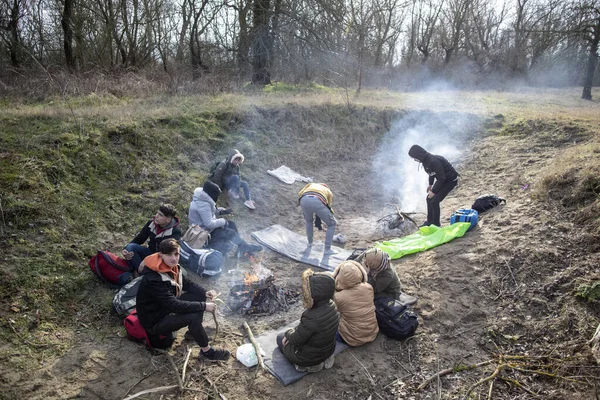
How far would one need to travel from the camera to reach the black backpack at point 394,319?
4.39 meters

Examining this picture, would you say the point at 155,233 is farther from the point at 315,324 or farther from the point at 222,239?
the point at 315,324

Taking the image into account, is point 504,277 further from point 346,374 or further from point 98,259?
point 98,259

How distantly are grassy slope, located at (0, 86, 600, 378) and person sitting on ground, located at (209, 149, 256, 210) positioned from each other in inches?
25.0

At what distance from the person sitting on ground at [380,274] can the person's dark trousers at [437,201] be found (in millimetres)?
3063

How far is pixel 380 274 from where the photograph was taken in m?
4.59

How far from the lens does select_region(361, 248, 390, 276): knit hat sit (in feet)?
14.8

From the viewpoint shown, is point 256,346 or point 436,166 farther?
point 436,166

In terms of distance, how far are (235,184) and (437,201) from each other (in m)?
4.07

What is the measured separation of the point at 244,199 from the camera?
8234 millimetres

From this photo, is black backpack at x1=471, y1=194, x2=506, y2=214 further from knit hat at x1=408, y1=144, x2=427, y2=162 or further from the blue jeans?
the blue jeans

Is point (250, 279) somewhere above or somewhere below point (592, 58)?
below

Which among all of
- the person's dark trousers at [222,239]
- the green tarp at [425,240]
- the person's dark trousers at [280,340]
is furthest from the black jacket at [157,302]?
the green tarp at [425,240]

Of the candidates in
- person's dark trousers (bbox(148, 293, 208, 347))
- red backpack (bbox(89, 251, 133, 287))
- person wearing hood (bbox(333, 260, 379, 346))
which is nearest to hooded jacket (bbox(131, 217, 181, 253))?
red backpack (bbox(89, 251, 133, 287))

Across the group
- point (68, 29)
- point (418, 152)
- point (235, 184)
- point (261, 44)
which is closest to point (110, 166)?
point (235, 184)
